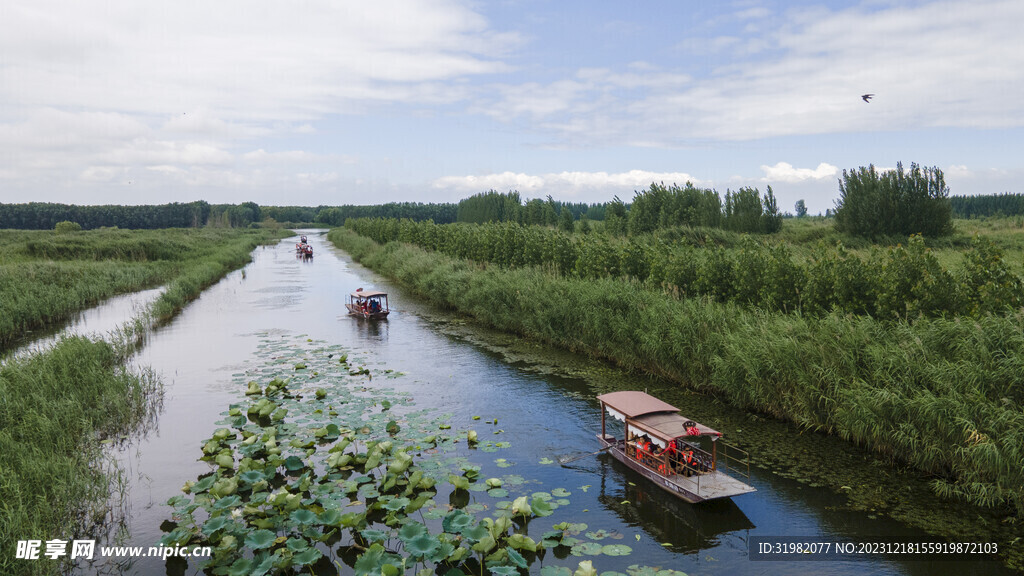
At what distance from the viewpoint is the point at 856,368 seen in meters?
12.2

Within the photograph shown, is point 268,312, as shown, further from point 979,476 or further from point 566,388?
point 979,476

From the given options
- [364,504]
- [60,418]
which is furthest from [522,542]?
[60,418]

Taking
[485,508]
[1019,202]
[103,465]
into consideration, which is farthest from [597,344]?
[1019,202]

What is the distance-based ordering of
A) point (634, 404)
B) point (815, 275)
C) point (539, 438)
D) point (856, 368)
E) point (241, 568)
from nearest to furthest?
point (241, 568) < point (634, 404) < point (856, 368) < point (539, 438) < point (815, 275)

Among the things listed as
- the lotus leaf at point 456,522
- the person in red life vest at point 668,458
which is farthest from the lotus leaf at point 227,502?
the person in red life vest at point 668,458

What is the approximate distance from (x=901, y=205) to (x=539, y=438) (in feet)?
111

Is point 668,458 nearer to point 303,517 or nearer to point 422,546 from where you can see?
point 422,546

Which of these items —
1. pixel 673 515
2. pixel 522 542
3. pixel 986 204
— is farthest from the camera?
pixel 986 204

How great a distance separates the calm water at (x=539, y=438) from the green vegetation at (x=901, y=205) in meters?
27.0

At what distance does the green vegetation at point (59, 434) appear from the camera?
27.8ft

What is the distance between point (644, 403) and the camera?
1167cm

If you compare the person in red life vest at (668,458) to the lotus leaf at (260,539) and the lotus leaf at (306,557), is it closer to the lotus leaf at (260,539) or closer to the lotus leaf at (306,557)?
the lotus leaf at (306,557)

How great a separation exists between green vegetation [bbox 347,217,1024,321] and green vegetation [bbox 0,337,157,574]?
1616cm

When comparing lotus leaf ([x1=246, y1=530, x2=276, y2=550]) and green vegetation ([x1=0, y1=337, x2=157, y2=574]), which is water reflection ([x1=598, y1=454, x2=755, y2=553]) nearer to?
lotus leaf ([x1=246, y1=530, x2=276, y2=550])
